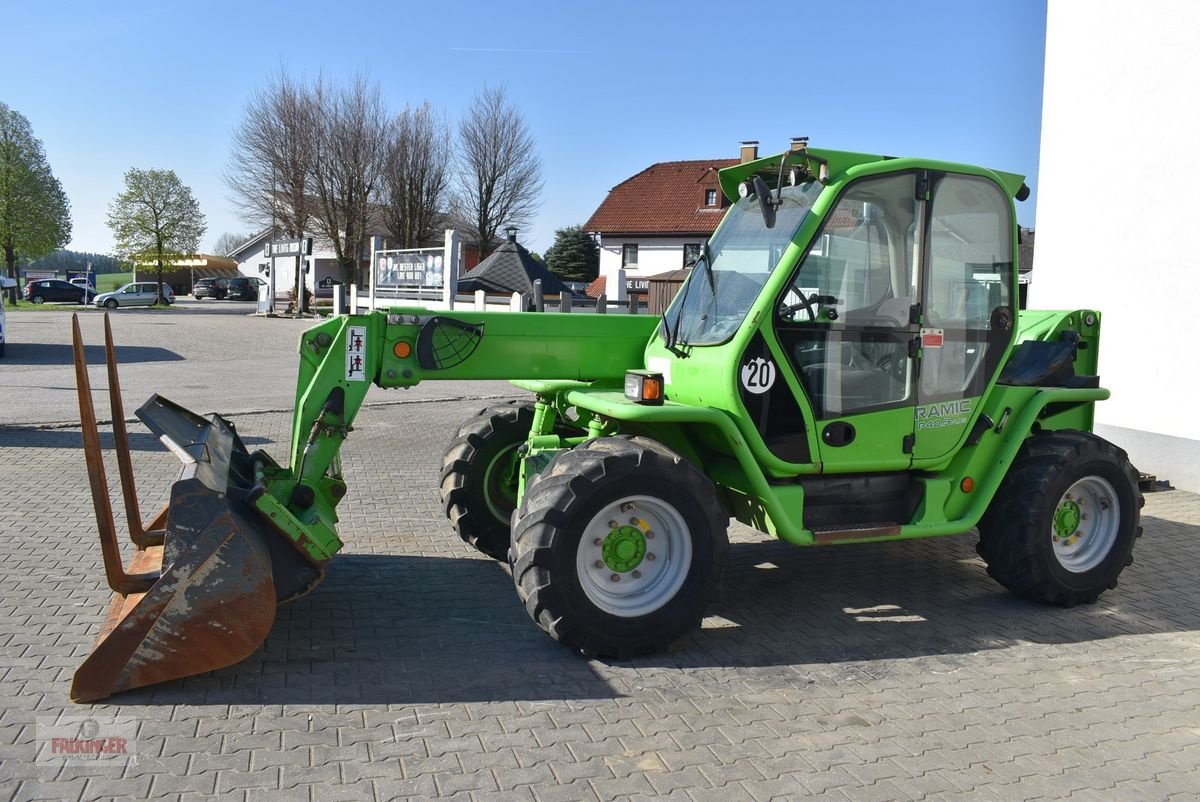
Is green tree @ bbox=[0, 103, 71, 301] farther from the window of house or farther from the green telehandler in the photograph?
the green telehandler

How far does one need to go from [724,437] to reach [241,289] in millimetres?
65781

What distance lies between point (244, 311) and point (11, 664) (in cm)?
4849

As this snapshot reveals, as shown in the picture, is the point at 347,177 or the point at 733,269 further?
the point at 347,177

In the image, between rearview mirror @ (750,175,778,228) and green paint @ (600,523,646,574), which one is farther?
rearview mirror @ (750,175,778,228)

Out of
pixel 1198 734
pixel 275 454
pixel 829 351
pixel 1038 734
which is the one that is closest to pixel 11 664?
pixel 829 351

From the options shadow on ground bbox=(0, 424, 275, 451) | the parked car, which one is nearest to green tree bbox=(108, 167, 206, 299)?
the parked car

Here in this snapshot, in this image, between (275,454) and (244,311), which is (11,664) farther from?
(244,311)


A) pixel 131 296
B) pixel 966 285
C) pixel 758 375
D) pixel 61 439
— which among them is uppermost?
pixel 131 296

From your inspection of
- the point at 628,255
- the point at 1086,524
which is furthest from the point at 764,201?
the point at 628,255

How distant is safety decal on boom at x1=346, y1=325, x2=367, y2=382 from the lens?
539cm

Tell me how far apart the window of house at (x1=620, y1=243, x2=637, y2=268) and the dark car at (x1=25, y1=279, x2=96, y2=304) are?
92.4ft

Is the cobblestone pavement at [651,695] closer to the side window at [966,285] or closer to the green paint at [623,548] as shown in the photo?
the green paint at [623,548]

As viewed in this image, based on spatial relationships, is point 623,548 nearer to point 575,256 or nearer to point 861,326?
point 861,326

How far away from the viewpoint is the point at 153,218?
5788 cm
